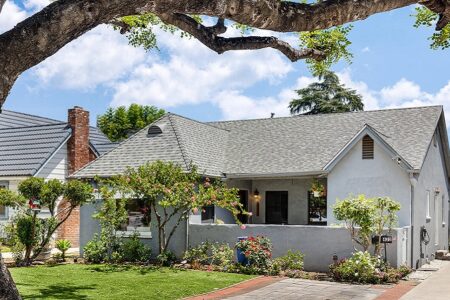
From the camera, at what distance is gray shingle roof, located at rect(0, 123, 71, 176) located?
23.9 metres

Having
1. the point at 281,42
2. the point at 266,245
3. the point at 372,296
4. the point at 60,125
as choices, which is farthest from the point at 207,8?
the point at 60,125

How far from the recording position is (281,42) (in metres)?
8.75

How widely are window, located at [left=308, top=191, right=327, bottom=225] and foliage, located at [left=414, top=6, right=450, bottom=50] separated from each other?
10.6 m

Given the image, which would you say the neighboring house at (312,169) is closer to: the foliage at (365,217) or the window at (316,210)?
the window at (316,210)

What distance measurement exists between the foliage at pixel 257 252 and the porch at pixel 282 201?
4450mm

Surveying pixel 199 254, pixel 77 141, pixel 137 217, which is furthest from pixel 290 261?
pixel 77 141

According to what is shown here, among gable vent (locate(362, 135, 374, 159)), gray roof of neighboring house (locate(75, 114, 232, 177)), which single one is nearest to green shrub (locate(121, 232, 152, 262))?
gray roof of neighboring house (locate(75, 114, 232, 177))

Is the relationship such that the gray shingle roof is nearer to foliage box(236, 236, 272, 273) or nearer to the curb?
foliage box(236, 236, 272, 273)

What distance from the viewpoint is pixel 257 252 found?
16.6 metres

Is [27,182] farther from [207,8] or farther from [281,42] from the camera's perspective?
[207,8]

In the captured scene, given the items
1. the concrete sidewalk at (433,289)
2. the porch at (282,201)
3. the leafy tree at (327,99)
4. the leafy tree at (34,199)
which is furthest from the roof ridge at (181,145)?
the leafy tree at (327,99)

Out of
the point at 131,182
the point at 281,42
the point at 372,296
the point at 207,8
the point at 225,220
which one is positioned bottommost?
the point at 372,296

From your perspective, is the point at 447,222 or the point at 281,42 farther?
the point at 447,222

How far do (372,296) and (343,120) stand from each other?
1289 cm
